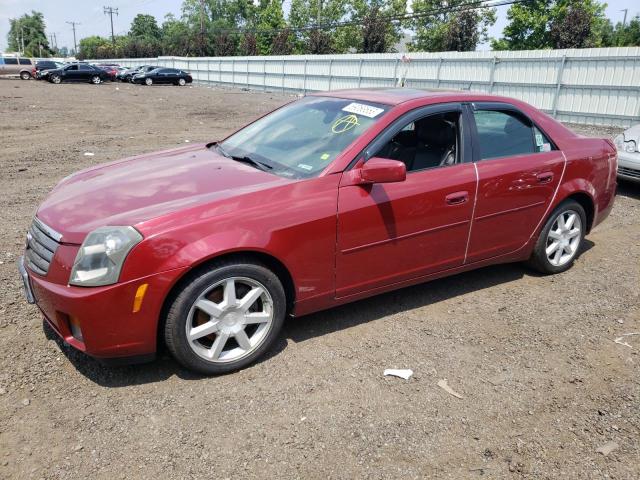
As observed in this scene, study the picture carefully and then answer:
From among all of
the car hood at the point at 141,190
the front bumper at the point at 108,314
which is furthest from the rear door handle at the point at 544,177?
the front bumper at the point at 108,314

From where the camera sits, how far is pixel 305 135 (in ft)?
12.5

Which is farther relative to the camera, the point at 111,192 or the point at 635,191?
the point at 635,191

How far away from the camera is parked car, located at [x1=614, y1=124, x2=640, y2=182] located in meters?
7.53

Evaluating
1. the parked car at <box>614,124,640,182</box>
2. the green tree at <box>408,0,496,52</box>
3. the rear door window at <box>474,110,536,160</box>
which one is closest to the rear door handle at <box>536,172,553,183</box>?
the rear door window at <box>474,110,536,160</box>

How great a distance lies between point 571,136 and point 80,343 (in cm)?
423

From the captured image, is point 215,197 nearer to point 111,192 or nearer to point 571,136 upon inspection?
point 111,192

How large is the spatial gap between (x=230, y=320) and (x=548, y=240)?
3037 mm

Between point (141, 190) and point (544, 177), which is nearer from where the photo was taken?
point (141, 190)

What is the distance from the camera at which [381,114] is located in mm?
3631

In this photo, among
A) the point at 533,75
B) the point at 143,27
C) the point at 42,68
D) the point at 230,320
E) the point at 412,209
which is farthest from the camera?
the point at 143,27

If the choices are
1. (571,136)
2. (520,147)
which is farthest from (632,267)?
(520,147)

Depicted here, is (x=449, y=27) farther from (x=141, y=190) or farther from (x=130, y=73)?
(x=141, y=190)

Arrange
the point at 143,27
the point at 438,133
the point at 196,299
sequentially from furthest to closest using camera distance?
the point at 143,27 < the point at 438,133 < the point at 196,299

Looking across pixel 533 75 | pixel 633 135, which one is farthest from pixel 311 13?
pixel 633 135
